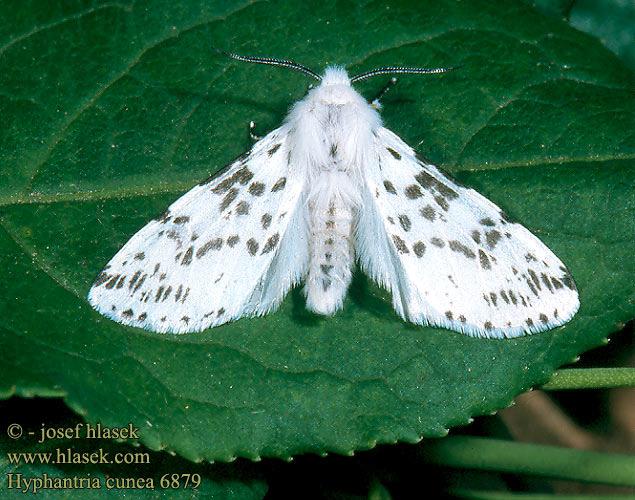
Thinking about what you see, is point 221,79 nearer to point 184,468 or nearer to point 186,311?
point 186,311

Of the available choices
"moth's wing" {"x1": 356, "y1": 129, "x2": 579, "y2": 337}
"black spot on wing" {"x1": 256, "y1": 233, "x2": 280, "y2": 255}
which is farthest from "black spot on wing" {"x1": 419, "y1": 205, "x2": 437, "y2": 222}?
"black spot on wing" {"x1": 256, "y1": 233, "x2": 280, "y2": 255}

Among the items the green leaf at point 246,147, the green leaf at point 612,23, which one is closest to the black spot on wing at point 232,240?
the green leaf at point 246,147

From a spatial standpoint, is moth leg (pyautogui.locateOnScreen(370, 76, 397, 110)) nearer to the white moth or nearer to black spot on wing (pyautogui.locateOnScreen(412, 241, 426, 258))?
the white moth

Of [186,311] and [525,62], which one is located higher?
[525,62]

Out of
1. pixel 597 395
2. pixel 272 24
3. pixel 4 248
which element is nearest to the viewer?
pixel 4 248

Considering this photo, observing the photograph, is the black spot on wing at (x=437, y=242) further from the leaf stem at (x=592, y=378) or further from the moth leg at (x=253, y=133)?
the moth leg at (x=253, y=133)

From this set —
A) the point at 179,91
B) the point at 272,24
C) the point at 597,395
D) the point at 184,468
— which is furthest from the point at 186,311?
the point at 597,395
